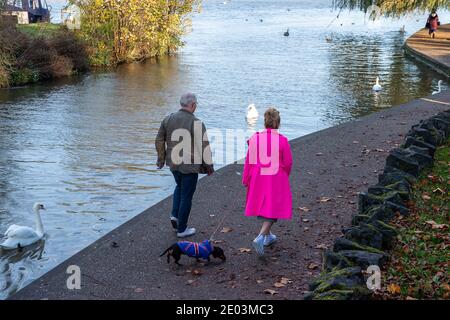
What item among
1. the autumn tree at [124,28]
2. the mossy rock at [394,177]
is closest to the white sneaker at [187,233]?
the mossy rock at [394,177]

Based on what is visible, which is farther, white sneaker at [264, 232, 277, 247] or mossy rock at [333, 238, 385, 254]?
white sneaker at [264, 232, 277, 247]

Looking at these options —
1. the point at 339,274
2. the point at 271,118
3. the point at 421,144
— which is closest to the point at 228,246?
the point at 271,118

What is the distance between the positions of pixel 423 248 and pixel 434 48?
1154 inches

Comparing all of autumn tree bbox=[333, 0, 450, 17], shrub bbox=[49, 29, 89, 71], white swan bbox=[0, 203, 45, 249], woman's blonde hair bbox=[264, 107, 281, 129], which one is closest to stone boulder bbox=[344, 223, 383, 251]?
woman's blonde hair bbox=[264, 107, 281, 129]

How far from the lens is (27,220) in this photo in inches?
424

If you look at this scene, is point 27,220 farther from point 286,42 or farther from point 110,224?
point 286,42

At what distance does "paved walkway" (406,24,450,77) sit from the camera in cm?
2858

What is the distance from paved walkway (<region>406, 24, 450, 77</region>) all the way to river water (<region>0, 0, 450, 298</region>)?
0.60m

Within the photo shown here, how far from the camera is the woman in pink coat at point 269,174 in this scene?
7.43 metres

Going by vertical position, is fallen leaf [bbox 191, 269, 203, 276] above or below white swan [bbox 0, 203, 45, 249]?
above

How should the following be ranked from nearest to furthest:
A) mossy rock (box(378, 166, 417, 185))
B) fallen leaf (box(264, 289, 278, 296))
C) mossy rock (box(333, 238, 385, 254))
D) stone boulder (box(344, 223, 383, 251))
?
fallen leaf (box(264, 289, 278, 296)) → mossy rock (box(333, 238, 385, 254)) → stone boulder (box(344, 223, 383, 251)) → mossy rock (box(378, 166, 417, 185))

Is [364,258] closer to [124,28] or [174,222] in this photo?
[174,222]

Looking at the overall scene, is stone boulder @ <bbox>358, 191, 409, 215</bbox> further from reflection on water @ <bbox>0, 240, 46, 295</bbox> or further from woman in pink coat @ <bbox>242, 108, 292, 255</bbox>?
reflection on water @ <bbox>0, 240, 46, 295</bbox>

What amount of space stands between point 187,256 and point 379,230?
2.30 meters
